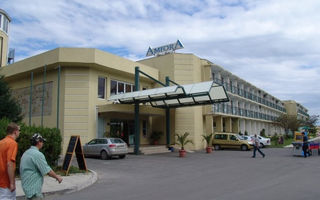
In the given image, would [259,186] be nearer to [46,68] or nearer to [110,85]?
[110,85]

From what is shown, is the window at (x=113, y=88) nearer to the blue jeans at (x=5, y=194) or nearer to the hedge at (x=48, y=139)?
the hedge at (x=48, y=139)

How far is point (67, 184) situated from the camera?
955cm

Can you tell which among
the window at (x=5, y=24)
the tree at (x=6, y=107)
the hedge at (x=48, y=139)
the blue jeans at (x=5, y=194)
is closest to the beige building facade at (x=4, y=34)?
the window at (x=5, y=24)

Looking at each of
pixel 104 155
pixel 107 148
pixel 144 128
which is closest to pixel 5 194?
pixel 107 148

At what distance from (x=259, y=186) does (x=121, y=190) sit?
169 inches

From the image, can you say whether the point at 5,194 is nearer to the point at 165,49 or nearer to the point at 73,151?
the point at 73,151

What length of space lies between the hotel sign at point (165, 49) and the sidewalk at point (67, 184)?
20.8 meters

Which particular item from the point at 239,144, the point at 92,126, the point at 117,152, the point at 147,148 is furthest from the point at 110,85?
the point at 239,144

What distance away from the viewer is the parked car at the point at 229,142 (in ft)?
92.8

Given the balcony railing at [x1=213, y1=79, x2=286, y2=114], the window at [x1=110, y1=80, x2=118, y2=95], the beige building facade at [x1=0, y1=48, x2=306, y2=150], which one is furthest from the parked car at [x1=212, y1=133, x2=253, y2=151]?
the window at [x1=110, y1=80, x2=118, y2=95]

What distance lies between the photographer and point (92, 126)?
22.4 meters

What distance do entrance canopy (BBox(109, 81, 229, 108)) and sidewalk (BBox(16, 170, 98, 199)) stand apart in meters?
9.49

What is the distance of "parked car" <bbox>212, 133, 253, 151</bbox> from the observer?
92.8 ft

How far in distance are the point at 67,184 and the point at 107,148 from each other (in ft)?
28.6
